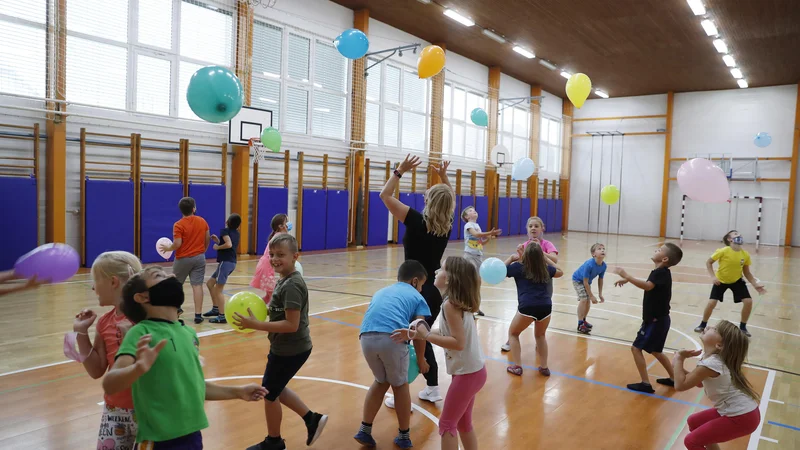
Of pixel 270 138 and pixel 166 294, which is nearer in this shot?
pixel 166 294

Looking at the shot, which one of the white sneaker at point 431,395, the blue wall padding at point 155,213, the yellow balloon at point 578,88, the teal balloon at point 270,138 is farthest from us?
the yellow balloon at point 578,88

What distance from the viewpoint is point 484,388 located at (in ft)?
16.5

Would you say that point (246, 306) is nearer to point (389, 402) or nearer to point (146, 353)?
point (146, 353)

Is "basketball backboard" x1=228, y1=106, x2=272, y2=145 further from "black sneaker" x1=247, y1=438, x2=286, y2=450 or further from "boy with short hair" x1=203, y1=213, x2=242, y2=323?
"black sneaker" x1=247, y1=438, x2=286, y2=450

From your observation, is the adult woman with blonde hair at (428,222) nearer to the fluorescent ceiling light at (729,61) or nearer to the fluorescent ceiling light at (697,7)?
the fluorescent ceiling light at (697,7)

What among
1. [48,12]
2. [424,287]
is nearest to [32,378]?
[424,287]

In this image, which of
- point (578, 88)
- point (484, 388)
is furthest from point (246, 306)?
point (578, 88)

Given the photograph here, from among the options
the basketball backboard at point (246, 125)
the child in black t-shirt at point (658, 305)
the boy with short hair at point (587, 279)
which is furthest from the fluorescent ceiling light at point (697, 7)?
the child in black t-shirt at point (658, 305)

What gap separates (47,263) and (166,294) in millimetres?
1297

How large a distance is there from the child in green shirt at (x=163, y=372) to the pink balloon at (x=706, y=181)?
9.27 m

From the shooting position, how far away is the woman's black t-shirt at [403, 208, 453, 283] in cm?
404

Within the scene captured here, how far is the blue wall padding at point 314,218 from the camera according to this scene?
605 inches

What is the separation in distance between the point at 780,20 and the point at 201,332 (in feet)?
58.0

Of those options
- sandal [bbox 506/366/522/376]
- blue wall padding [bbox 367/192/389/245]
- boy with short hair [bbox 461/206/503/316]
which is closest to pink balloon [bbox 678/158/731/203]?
boy with short hair [bbox 461/206/503/316]
